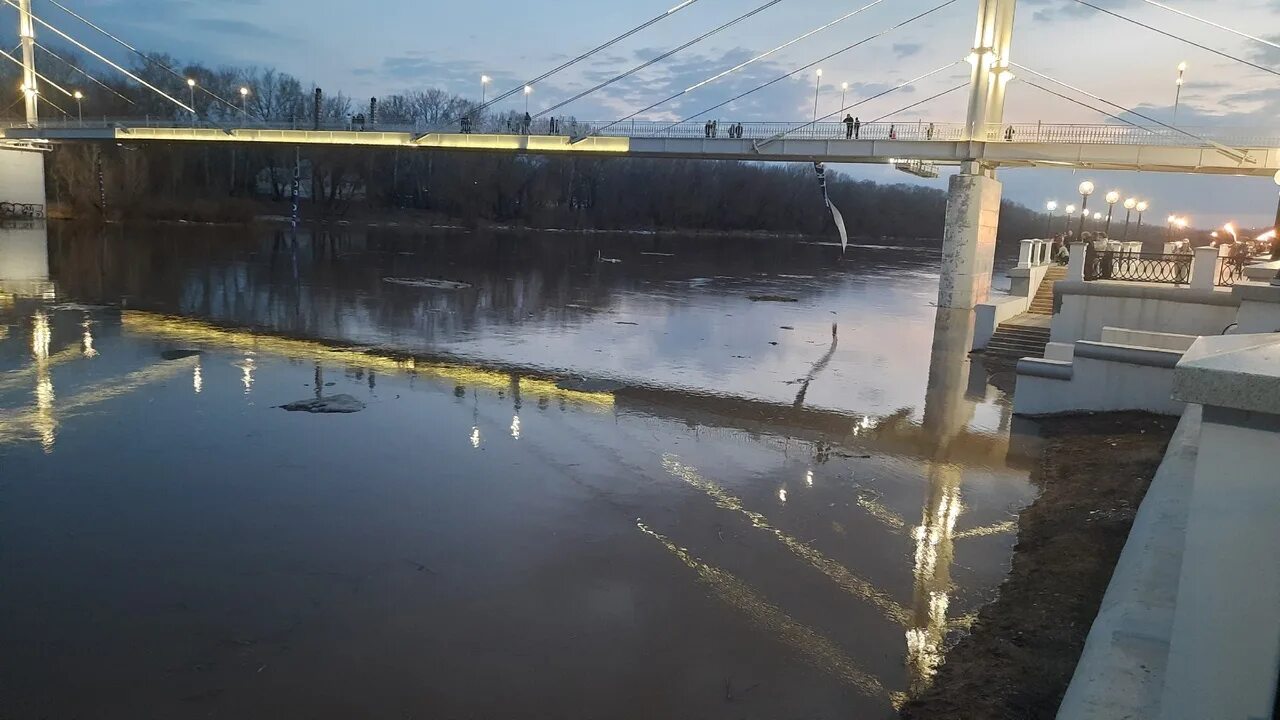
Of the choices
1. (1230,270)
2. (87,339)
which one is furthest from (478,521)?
(1230,270)

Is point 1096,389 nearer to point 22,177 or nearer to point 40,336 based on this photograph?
point 40,336

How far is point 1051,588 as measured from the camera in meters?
7.11

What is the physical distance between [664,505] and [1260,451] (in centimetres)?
660

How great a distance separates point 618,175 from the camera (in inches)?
5202

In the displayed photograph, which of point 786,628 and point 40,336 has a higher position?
point 40,336

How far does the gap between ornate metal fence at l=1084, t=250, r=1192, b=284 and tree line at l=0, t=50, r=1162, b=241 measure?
34305 millimetres

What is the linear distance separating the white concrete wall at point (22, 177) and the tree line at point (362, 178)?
397cm

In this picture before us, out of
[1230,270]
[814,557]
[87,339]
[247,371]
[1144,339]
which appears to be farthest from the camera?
[1230,270]

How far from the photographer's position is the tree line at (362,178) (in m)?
67.0

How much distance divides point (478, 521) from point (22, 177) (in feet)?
218

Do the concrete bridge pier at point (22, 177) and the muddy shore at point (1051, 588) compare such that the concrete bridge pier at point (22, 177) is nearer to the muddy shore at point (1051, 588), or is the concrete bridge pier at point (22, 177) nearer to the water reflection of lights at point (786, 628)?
the water reflection of lights at point (786, 628)

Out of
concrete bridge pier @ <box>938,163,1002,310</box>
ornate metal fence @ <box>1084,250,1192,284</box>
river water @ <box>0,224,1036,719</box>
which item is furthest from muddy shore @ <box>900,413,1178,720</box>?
concrete bridge pier @ <box>938,163,1002,310</box>

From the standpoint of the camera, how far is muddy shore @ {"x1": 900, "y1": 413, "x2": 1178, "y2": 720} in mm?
5457

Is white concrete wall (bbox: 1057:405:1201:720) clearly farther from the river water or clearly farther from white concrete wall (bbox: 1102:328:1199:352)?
white concrete wall (bbox: 1102:328:1199:352)
